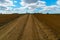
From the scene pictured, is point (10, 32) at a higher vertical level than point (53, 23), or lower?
higher

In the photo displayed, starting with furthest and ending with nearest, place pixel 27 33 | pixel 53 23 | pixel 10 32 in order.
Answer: pixel 53 23
pixel 10 32
pixel 27 33

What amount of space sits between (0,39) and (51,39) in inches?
103

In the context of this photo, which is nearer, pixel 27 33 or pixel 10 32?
pixel 27 33

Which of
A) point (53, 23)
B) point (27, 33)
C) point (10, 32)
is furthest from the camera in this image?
point (53, 23)

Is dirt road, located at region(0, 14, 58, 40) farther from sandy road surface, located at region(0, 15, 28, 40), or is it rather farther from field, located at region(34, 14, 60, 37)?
field, located at region(34, 14, 60, 37)

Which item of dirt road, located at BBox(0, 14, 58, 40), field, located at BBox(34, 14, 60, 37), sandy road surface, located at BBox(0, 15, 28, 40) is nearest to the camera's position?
dirt road, located at BBox(0, 14, 58, 40)

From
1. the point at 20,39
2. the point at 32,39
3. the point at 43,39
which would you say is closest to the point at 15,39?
the point at 20,39

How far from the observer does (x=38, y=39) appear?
9.02 meters

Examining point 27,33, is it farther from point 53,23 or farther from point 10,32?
point 53,23

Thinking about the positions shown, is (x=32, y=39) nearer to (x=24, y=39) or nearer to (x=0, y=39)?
(x=24, y=39)

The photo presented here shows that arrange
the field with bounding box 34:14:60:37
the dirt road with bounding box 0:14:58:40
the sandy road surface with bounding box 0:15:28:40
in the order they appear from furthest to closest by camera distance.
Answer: the field with bounding box 34:14:60:37 → the sandy road surface with bounding box 0:15:28:40 → the dirt road with bounding box 0:14:58:40

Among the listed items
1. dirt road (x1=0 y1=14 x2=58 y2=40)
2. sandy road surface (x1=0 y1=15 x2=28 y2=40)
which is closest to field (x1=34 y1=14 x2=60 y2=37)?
dirt road (x1=0 y1=14 x2=58 y2=40)

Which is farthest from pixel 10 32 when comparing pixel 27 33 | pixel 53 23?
pixel 53 23

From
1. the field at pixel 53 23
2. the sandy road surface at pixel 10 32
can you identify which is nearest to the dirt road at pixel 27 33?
the sandy road surface at pixel 10 32
